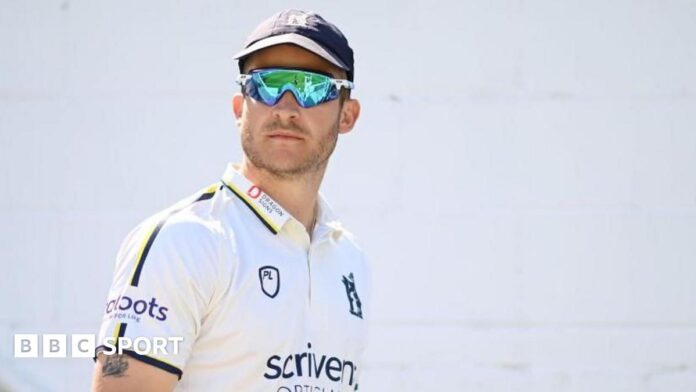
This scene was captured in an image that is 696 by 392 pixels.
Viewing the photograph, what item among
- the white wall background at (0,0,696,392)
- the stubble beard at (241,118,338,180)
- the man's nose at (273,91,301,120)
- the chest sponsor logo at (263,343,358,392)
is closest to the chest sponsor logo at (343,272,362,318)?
the chest sponsor logo at (263,343,358,392)

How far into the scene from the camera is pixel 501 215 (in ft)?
16.4

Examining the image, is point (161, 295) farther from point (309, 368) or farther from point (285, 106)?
point (285, 106)

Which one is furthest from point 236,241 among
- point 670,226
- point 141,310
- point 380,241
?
point 670,226

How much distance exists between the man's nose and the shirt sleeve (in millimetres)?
351

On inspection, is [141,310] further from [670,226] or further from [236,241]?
[670,226]

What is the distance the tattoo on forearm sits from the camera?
2.51 metres

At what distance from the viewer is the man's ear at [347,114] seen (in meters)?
3.07

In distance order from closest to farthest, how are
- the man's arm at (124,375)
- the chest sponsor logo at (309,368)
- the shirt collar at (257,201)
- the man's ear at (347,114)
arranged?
1. the man's arm at (124,375)
2. the chest sponsor logo at (309,368)
3. the shirt collar at (257,201)
4. the man's ear at (347,114)

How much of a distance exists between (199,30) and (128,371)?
2.69 meters

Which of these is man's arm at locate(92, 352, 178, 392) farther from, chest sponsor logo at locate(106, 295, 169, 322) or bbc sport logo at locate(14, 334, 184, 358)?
bbc sport logo at locate(14, 334, 184, 358)

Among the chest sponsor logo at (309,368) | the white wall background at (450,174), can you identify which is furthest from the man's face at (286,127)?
the white wall background at (450,174)

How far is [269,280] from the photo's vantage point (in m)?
2.72

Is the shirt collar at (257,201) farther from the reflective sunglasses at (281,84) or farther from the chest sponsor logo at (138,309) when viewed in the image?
the chest sponsor logo at (138,309)

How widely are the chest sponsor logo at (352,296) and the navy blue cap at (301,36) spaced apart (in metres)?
0.43
